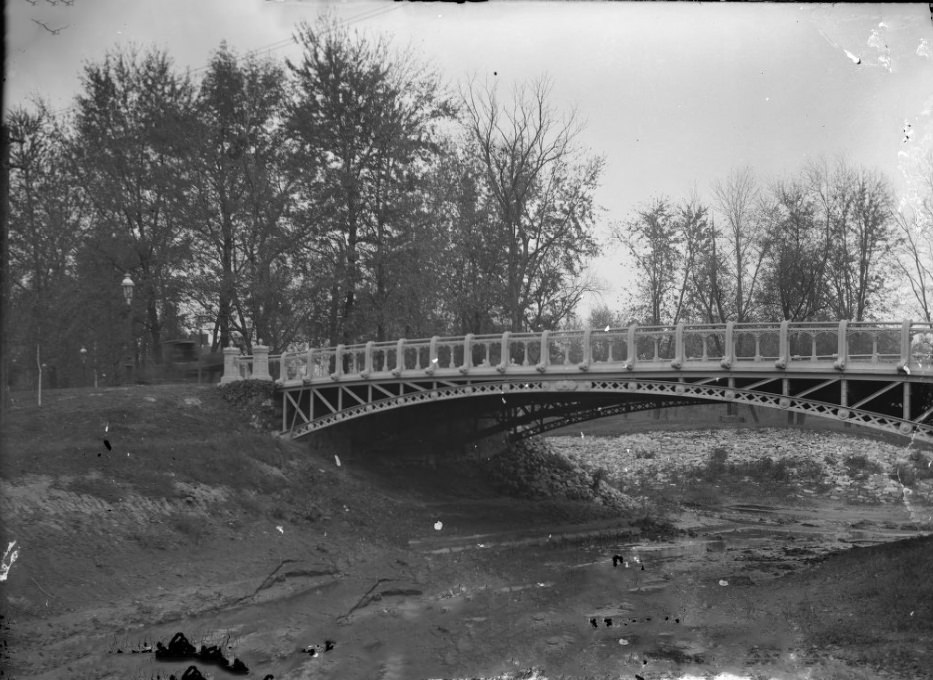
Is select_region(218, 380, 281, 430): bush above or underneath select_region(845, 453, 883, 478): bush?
above

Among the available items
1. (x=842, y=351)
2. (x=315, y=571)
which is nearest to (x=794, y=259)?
(x=842, y=351)

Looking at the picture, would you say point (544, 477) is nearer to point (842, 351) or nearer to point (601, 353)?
point (601, 353)

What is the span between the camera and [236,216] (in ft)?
105

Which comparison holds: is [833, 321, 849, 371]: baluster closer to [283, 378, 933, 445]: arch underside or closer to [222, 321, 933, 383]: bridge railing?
[222, 321, 933, 383]: bridge railing

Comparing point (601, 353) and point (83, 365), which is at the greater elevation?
point (601, 353)

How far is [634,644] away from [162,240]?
77.2ft

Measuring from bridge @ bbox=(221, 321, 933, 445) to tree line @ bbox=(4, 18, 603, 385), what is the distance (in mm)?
2678

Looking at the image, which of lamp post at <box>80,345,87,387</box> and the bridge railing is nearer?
the bridge railing

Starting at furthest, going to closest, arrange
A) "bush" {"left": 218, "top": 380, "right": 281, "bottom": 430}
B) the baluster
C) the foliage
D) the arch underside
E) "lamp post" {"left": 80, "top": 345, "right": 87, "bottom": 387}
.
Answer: "lamp post" {"left": 80, "top": 345, "right": 87, "bottom": 387}, the foliage, "bush" {"left": 218, "top": 380, "right": 281, "bottom": 430}, the arch underside, the baluster

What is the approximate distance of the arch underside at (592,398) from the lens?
16906 mm

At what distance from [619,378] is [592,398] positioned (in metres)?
4.85

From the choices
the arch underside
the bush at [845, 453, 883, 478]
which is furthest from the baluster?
the bush at [845, 453, 883, 478]

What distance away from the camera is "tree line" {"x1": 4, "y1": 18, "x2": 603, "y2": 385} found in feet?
101

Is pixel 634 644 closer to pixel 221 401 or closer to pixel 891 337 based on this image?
pixel 221 401
